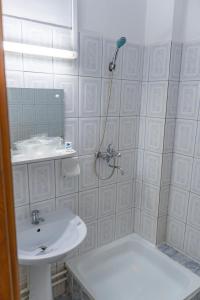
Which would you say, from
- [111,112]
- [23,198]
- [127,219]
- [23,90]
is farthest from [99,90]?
[127,219]

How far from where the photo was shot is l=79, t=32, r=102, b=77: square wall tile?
1584 mm

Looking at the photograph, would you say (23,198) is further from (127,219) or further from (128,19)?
(128,19)

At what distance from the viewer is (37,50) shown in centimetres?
132

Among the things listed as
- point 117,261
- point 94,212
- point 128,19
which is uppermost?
point 128,19

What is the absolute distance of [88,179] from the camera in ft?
5.97

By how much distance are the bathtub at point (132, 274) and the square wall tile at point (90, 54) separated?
56.1 inches

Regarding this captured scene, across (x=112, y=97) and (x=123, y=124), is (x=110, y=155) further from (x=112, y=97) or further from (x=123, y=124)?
(x=112, y=97)

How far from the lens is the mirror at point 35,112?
1384 mm

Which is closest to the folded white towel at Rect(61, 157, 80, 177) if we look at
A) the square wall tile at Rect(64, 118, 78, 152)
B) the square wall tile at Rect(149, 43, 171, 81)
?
the square wall tile at Rect(64, 118, 78, 152)

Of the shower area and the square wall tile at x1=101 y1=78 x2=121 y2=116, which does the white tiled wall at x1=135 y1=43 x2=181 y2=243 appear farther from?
the square wall tile at x1=101 y1=78 x2=121 y2=116

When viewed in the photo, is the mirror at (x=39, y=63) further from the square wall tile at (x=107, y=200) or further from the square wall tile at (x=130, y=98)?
the square wall tile at (x=107, y=200)

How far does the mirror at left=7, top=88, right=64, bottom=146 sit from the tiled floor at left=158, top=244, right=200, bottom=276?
1342 mm

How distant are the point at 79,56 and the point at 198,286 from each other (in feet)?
5.79

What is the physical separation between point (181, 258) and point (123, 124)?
3.93 ft
